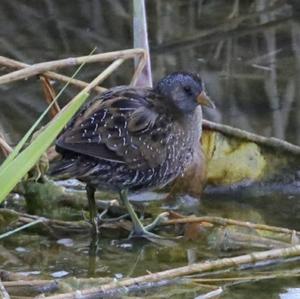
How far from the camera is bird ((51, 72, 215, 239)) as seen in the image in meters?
5.46

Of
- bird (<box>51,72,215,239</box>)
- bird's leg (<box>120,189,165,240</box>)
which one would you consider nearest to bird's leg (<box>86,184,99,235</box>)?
bird (<box>51,72,215,239</box>)

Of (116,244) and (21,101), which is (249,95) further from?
(116,244)

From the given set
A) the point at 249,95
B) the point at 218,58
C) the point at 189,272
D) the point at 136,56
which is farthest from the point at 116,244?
the point at 218,58

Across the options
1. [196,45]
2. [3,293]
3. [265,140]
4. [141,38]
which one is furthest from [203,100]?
[196,45]

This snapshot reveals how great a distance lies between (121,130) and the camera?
554 centimetres

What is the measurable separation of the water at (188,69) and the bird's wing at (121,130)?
424 millimetres

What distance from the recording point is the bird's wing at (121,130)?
17.8 feet

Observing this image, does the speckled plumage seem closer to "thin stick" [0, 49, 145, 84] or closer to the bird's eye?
the bird's eye

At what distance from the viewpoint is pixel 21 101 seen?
772cm

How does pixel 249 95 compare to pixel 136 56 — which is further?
pixel 249 95

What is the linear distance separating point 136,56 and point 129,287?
198cm

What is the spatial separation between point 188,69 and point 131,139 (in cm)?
292

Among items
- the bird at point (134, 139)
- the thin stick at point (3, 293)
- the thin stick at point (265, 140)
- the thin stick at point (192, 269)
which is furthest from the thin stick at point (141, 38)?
the thin stick at point (3, 293)

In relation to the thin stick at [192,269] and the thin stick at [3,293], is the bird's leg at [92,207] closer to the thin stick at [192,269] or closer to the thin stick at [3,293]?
the thin stick at [192,269]
